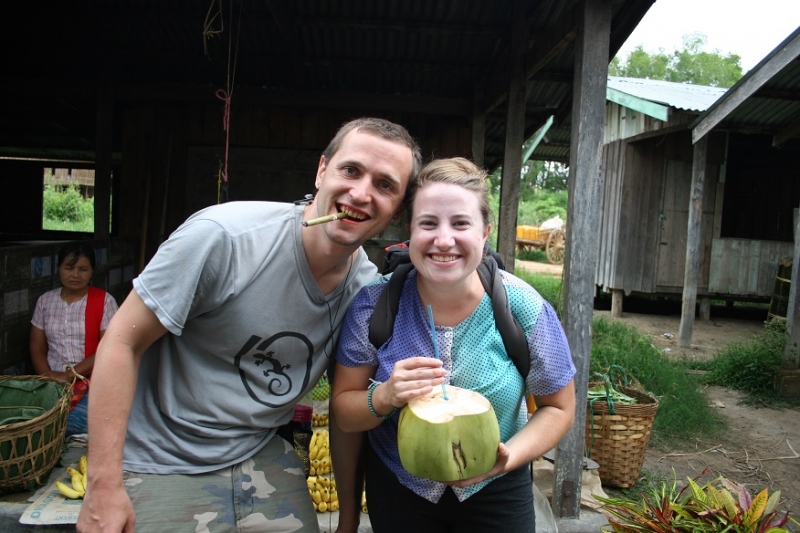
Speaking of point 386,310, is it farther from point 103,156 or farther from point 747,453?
point 103,156

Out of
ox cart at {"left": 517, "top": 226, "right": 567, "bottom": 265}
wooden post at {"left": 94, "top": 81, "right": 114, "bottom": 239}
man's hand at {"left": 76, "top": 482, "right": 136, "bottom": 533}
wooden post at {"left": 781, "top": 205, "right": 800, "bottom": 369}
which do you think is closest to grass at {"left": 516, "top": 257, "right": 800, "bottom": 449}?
wooden post at {"left": 781, "top": 205, "right": 800, "bottom": 369}

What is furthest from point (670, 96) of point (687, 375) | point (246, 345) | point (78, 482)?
point (78, 482)

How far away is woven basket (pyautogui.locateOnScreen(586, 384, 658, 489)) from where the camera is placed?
13.8 ft

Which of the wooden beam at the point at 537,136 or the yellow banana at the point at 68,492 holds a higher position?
the wooden beam at the point at 537,136

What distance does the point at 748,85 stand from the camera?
7.32m

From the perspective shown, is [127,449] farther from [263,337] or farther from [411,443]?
[411,443]

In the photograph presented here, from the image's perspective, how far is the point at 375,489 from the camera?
1.98 metres

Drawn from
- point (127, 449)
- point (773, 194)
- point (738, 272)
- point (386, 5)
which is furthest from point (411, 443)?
point (773, 194)

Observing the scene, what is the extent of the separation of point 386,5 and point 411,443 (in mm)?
4670

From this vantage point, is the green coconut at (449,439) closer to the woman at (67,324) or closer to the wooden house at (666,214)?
the woman at (67,324)

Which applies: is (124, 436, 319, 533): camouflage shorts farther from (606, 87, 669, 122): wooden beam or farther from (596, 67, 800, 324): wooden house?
(596, 67, 800, 324): wooden house

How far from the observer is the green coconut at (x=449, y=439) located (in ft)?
5.04

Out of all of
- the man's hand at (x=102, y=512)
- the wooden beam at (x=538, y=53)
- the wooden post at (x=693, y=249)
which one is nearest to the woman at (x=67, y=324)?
the man's hand at (x=102, y=512)

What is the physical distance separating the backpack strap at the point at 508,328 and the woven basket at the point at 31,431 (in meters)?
2.34
